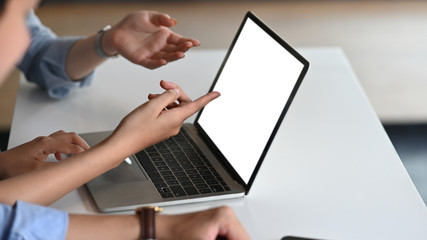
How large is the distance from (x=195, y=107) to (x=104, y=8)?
3026 millimetres

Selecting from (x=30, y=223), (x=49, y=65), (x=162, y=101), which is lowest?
(x=30, y=223)

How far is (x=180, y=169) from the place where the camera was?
4.18 ft

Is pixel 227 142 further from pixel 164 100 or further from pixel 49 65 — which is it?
pixel 49 65

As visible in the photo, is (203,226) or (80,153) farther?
(80,153)

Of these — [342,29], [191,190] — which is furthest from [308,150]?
[342,29]

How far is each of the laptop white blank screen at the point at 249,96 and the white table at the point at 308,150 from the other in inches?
3.4

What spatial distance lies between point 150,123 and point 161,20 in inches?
16.7

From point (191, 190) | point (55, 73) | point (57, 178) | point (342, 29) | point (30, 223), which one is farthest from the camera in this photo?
point (342, 29)

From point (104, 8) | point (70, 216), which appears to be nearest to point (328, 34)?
point (104, 8)

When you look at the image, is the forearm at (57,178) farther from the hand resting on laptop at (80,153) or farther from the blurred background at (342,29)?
the blurred background at (342,29)

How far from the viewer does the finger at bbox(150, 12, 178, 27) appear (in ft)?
4.91

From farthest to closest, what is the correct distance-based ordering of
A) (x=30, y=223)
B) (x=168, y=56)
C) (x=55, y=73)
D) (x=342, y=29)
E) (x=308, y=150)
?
(x=342, y=29) < (x=55, y=73) < (x=168, y=56) < (x=308, y=150) < (x=30, y=223)

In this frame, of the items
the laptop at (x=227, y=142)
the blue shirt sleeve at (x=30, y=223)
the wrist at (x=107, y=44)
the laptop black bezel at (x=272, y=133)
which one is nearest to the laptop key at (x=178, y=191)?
the laptop at (x=227, y=142)

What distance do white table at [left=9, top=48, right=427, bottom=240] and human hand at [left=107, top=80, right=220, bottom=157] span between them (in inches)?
5.1
